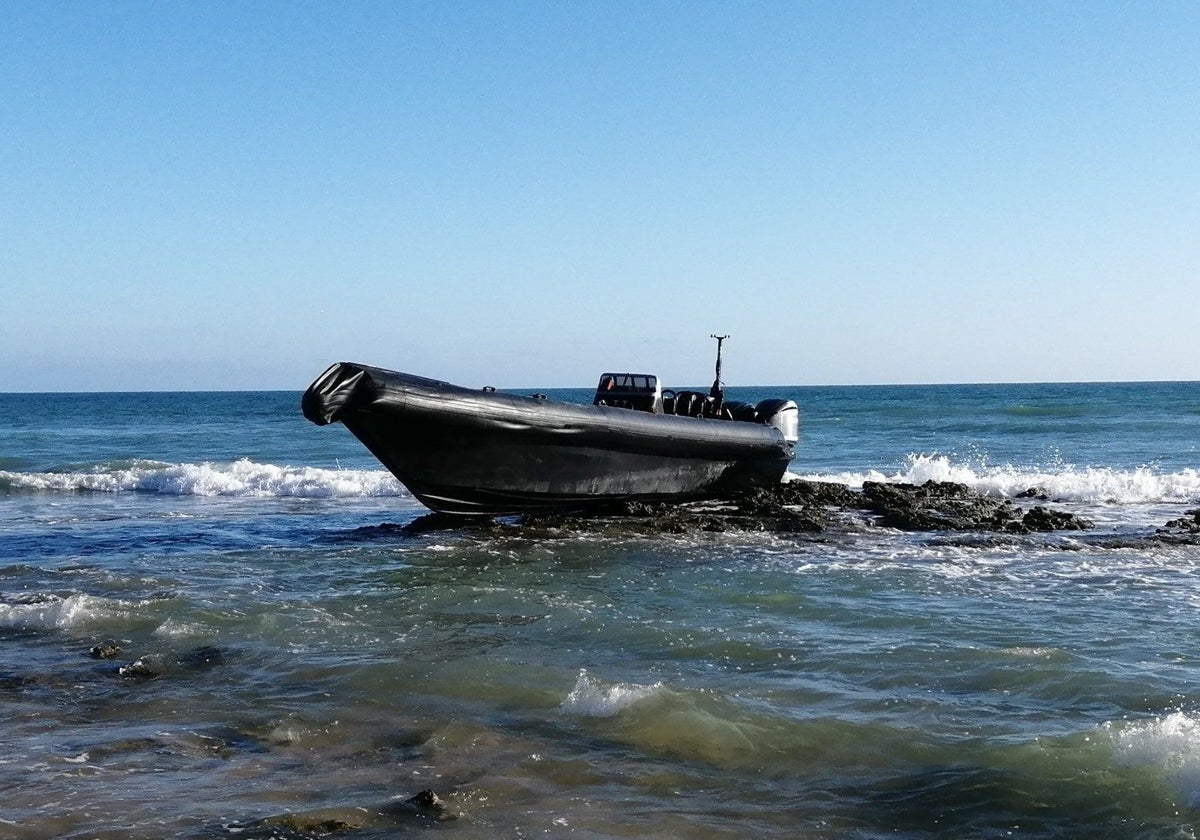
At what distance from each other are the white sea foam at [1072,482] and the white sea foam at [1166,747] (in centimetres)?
1290

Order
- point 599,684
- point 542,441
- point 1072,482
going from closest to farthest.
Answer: point 599,684, point 542,441, point 1072,482

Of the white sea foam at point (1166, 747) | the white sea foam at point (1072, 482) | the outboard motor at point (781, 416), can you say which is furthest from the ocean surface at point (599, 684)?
the white sea foam at point (1072, 482)

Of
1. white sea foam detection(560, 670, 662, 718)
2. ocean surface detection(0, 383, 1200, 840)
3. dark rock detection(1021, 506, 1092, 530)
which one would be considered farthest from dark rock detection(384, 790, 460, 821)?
dark rock detection(1021, 506, 1092, 530)

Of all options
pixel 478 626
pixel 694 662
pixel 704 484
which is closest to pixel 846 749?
pixel 694 662

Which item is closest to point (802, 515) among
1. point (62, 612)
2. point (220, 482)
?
point (62, 612)

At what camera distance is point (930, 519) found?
14.4 meters

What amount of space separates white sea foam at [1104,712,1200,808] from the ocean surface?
0.05 feet

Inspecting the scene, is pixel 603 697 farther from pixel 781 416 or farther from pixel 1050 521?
pixel 781 416

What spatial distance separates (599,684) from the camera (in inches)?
257

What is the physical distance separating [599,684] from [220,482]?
54.3 ft

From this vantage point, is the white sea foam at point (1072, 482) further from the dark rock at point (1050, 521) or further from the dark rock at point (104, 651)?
the dark rock at point (104, 651)

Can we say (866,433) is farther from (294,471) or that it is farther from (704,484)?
(704,484)

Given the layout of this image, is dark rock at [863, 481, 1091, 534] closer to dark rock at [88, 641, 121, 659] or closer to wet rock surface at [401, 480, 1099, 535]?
wet rock surface at [401, 480, 1099, 535]

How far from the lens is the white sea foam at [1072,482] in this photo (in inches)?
714
